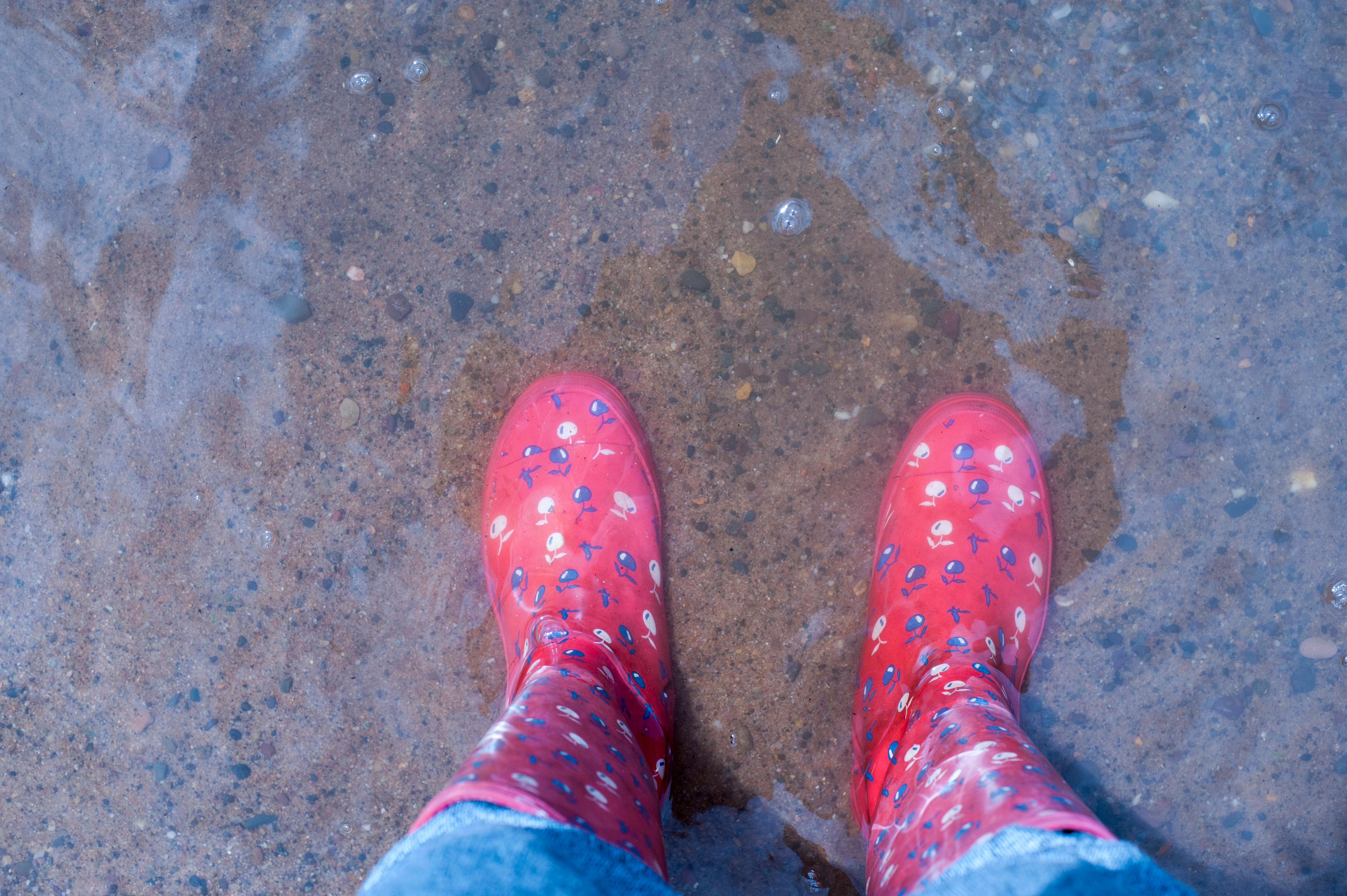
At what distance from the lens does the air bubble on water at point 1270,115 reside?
5.44 ft

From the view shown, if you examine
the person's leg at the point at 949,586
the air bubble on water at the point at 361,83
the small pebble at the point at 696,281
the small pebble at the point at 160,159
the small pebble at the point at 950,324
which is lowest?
the person's leg at the point at 949,586

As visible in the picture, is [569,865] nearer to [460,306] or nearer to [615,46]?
[460,306]

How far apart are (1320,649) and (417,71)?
249 cm

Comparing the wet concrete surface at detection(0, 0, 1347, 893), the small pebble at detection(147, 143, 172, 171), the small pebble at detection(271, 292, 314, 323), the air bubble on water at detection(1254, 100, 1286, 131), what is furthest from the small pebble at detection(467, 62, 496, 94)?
the air bubble on water at detection(1254, 100, 1286, 131)

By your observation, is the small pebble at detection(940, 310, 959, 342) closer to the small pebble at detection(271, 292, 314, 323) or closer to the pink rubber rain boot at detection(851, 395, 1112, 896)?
the pink rubber rain boot at detection(851, 395, 1112, 896)

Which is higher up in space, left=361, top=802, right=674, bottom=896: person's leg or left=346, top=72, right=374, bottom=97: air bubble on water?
left=346, top=72, right=374, bottom=97: air bubble on water

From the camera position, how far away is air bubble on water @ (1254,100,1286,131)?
1659mm

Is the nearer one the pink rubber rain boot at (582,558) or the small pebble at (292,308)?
the pink rubber rain boot at (582,558)

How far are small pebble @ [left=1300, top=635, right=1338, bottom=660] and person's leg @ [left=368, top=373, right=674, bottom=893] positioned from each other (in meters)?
1.47

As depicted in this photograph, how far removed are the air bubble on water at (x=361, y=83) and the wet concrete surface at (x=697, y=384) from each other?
23 millimetres

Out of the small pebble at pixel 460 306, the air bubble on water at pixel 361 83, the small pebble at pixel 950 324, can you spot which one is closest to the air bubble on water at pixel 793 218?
the small pebble at pixel 950 324

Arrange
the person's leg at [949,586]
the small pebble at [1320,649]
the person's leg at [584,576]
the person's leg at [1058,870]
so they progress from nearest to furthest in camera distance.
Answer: the person's leg at [1058,870], the person's leg at [584,576], the person's leg at [949,586], the small pebble at [1320,649]

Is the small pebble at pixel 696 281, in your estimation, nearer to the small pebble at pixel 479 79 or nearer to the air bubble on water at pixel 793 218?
the air bubble on water at pixel 793 218

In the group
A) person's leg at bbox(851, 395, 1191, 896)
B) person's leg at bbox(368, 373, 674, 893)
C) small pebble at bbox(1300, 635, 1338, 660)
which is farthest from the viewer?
small pebble at bbox(1300, 635, 1338, 660)
